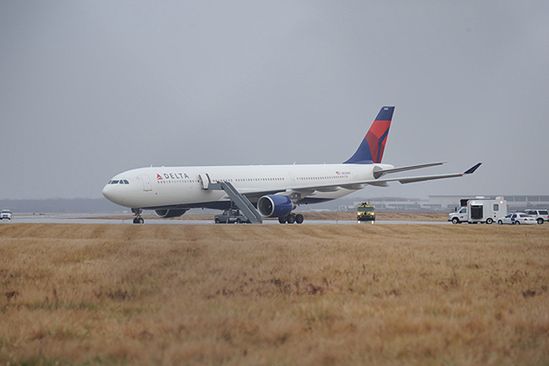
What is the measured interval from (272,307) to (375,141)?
215 ft

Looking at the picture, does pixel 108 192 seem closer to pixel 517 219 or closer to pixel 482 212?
pixel 482 212

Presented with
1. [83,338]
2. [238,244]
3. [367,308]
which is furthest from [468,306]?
[238,244]

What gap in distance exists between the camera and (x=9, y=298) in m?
18.7

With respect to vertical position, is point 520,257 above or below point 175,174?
below

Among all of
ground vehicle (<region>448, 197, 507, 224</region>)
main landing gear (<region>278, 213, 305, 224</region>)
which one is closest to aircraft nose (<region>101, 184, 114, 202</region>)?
main landing gear (<region>278, 213, 305, 224</region>)

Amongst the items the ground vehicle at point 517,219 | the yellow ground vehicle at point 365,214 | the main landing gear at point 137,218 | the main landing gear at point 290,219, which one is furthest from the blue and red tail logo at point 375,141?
the main landing gear at point 137,218

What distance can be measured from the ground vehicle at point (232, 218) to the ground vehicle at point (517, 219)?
24.1m

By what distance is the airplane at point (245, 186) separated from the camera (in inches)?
2485

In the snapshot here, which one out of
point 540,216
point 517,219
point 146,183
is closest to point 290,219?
point 146,183

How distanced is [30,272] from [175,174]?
1623 inches

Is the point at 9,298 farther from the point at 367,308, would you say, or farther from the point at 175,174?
the point at 175,174

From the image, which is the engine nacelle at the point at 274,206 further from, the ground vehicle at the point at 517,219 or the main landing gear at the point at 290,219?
the ground vehicle at the point at 517,219

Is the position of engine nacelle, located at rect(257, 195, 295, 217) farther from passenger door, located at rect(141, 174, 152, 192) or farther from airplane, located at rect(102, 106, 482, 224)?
passenger door, located at rect(141, 174, 152, 192)

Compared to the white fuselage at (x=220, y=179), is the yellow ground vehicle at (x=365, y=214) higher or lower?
lower
